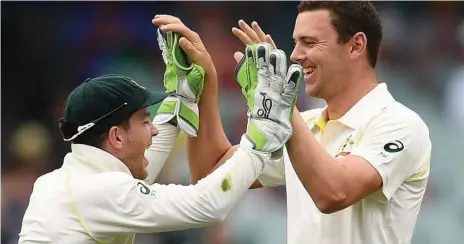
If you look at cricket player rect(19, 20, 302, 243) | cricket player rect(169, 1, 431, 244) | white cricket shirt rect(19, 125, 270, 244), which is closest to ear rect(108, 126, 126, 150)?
cricket player rect(19, 20, 302, 243)

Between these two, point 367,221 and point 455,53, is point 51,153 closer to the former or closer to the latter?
point 455,53

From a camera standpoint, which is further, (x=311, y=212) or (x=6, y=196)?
(x=6, y=196)

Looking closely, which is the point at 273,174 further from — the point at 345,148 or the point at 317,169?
the point at 317,169

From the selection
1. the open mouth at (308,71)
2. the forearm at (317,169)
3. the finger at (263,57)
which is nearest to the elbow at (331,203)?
the forearm at (317,169)

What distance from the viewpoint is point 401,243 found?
309 centimetres

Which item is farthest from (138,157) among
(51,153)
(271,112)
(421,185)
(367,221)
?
(51,153)

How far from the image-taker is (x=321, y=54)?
10.5 feet

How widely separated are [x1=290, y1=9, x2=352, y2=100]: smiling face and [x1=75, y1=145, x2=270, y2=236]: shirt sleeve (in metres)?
0.52

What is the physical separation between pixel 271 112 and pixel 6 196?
13.1ft

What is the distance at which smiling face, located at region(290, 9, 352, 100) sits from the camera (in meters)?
3.20

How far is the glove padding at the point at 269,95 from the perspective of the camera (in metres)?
2.76

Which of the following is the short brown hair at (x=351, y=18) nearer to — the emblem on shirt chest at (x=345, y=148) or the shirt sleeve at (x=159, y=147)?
the emblem on shirt chest at (x=345, y=148)

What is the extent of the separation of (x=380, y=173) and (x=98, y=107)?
96 cm

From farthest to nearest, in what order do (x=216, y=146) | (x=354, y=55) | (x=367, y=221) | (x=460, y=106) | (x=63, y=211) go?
1. (x=460, y=106)
2. (x=216, y=146)
3. (x=354, y=55)
4. (x=367, y=221)
5. (x=63, y=211)
